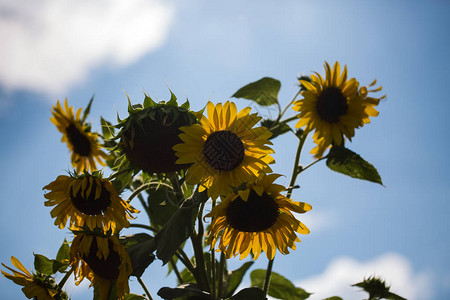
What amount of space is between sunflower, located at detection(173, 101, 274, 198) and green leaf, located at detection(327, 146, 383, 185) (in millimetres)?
922

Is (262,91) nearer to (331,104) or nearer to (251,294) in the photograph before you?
(331,104)

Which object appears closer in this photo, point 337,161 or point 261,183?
point 261,183

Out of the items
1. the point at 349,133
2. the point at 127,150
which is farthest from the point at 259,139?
the point at 349,133

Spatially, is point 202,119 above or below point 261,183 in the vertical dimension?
above

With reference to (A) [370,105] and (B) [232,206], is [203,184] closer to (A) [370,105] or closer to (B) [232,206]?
(B) [232,206]

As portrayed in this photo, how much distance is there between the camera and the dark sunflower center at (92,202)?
2457mm

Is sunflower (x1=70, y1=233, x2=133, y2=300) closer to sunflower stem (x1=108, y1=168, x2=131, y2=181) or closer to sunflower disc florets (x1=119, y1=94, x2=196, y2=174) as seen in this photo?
sunflower stem (x1=108, y1=168, x2=131, y2=181)

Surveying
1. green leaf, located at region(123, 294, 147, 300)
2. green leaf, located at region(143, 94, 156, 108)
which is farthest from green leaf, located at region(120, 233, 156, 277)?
green leaf, located at region(143, 94, 156, 108)

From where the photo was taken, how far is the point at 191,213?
222 cm

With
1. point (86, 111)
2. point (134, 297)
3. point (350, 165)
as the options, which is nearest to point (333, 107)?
point (350, 165)

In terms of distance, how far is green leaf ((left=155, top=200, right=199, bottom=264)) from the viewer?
2.11 m

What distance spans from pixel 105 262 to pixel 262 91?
151 centimetres

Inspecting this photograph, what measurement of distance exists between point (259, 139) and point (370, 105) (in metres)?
1.39

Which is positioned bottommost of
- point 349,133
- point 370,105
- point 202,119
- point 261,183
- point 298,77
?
point 261,183
